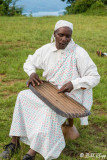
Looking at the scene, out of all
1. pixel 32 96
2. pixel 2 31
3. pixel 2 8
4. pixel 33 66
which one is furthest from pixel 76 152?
pixel 2 8

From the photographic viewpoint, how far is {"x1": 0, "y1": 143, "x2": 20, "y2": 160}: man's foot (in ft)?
9.39

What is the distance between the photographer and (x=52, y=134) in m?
2.63

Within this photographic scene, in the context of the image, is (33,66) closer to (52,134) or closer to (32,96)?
(32,96)

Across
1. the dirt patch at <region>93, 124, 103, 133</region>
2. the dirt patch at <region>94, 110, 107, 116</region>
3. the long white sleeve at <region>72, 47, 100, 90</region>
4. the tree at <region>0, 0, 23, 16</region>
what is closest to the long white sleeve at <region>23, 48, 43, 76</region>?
the long white sleeve at <region>72, 47, 100, 90</region>

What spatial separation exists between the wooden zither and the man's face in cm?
51

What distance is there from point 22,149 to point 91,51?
5481mm

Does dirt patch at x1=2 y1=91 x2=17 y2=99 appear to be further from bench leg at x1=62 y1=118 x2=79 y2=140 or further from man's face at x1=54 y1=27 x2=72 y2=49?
man's face at x1=54 y1=27 x2=72 y2=49

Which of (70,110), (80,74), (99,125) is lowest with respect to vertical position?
(99,125)

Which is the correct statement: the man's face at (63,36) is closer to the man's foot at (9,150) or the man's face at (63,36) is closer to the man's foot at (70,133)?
the man's foot at (70,133)

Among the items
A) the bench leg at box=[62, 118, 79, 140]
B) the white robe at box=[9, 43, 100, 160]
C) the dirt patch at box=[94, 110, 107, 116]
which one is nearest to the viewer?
the white robe at box=[9, 43, 100, 160]

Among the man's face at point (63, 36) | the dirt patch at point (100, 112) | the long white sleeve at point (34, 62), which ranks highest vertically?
the man's face at point (63, 36)

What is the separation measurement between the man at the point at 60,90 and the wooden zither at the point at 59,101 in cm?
6

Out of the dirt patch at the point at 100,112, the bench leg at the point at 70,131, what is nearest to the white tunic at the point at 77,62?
the bench leg at the point at 70,131

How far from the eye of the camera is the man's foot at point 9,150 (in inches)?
113
